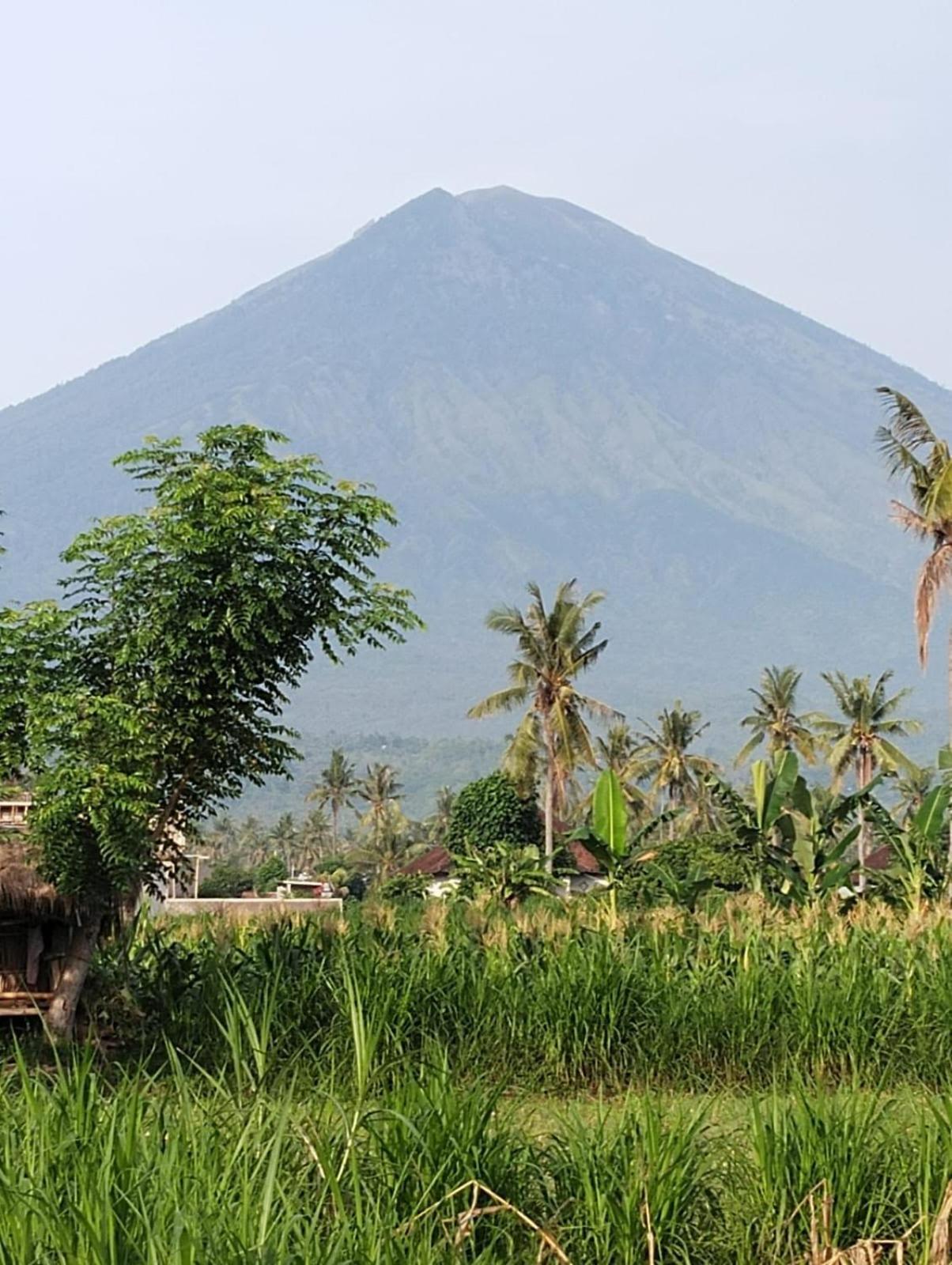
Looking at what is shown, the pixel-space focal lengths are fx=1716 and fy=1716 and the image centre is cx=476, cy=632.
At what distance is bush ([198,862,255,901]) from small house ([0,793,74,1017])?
53651 mm

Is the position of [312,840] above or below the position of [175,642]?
above

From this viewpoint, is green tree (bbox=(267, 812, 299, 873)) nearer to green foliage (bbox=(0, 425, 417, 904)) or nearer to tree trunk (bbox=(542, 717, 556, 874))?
tree trunk (bbox=(542, 717, 556, 874))

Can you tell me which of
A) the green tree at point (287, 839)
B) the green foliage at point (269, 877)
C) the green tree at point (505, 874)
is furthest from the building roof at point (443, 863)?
the green tree at point (287, 839)

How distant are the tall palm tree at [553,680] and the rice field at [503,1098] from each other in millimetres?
29642

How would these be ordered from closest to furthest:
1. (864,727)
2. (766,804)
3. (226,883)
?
(766,804)
(864,727)
(226,883)

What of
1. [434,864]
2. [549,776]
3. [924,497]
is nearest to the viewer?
[924,497]

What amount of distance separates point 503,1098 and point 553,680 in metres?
35.1

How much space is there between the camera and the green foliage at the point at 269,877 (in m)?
64.2

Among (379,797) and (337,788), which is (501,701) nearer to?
(379,797)

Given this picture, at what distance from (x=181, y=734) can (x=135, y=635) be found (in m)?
0.72

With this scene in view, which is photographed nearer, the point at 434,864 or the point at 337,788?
the point at 434,864

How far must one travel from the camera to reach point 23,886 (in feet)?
35.2

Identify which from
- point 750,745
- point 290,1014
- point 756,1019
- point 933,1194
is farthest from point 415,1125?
point 750,745

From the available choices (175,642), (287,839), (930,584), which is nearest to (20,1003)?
(175,642)
